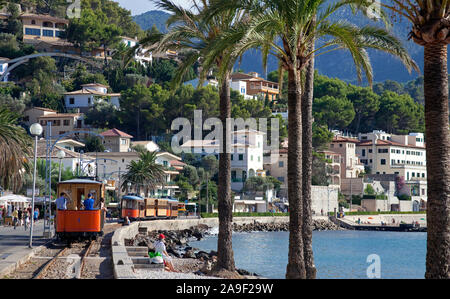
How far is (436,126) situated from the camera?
1370 centimetres

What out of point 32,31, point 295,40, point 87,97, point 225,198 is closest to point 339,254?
point 225,198

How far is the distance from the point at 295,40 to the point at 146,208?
167 ft

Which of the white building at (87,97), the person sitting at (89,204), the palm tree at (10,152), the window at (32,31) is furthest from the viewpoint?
the window at (32,31)

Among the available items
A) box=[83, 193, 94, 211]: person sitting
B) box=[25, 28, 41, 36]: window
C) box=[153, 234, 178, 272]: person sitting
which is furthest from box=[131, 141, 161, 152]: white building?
box=[153, 234, 178, 272]: person sitting

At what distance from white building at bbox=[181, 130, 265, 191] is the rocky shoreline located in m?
11.2

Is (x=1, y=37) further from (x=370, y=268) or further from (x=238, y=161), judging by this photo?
(x=370, y=268)

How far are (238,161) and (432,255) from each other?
306 feet

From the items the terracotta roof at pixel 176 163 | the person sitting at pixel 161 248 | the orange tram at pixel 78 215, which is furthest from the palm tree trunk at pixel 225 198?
the terracotta roof at pixel 176 163

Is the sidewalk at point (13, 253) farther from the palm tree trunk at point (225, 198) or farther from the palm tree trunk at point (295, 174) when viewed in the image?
the palm tree trunk at point (295, 174)

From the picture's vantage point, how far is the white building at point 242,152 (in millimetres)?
105812

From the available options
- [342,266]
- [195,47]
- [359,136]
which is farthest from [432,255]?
[359,136]

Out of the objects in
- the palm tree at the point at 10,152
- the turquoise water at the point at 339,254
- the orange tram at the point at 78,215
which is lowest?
the turquoise water at the point at 339,254

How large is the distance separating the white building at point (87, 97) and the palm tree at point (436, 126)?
117 m

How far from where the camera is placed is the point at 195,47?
24.4 meters
